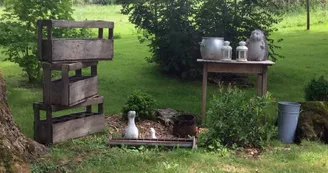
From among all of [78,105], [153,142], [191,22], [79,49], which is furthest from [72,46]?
[191,22]

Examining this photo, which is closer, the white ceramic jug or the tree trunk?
the tree trunk

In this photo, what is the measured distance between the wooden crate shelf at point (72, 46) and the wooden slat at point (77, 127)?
755mm

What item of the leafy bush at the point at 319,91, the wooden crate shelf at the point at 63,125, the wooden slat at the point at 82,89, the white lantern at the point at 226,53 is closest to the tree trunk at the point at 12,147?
the wooden crate shelf at the point at 63,125

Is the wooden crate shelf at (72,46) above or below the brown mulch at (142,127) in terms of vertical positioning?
above

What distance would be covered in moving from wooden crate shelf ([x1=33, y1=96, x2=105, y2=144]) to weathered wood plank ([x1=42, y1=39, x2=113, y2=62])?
551 millimetres

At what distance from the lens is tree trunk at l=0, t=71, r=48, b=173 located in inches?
127

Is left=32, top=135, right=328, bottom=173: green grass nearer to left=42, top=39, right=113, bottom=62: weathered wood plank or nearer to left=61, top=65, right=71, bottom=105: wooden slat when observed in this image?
left=61, top=65, right=71, bottom=105: wooden slat

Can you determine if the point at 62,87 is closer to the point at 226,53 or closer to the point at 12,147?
the point at 12,147

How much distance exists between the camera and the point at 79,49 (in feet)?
17.8

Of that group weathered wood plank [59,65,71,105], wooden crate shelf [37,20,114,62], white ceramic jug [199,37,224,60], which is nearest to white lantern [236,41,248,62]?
white ceramic jug [199,37,224,60]

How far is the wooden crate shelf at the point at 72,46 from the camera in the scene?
5105 millimetres

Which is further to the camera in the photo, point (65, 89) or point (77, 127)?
point (77, 127)

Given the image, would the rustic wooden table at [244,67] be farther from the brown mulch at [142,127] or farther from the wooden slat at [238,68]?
the brown mulch at [142,127]

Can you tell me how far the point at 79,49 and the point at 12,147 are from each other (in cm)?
196
